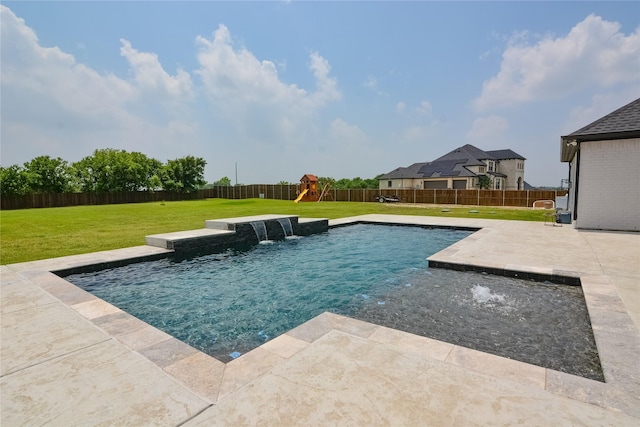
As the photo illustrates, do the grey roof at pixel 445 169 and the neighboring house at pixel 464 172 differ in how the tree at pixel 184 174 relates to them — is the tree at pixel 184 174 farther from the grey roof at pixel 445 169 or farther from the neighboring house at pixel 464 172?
the grey roof at pixel 445 169

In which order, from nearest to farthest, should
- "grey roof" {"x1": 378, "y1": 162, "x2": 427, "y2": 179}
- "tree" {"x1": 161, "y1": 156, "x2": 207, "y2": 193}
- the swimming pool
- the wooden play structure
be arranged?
the swimming pool
the wooden play structure
"tree" {"x1": 161, "y1": 156, "x2": 207, "y2": 193}
"grey roof" {"x1": 378, "y1": 162, "x2": 427, "y2": 179}

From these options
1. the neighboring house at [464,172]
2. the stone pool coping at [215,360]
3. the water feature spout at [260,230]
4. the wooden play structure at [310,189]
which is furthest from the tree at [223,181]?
the stone pool coping at [215,360]

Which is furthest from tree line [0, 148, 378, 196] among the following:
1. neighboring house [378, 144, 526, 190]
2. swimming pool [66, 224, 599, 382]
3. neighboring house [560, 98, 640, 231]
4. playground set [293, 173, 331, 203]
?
swimming pool [66, 224, 599, 382]

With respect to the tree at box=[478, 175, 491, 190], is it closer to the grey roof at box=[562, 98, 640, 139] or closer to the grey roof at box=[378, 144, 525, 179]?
the grey roof at box=[378, 144, 525, 179]

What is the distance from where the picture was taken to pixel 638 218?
30.9 ft

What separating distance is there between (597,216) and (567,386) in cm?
1068

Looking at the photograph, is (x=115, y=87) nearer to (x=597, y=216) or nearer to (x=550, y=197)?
(x=597, y=216)

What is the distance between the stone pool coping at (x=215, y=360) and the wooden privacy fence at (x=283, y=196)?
21446mm

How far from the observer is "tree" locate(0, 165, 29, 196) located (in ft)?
108

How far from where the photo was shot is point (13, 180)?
33781 mm

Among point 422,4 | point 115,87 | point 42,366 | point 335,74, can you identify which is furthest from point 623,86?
point 115,87

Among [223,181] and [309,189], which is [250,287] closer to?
[309,189]

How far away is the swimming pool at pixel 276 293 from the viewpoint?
3.55 metres

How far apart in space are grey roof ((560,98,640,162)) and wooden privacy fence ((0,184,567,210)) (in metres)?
13.9
